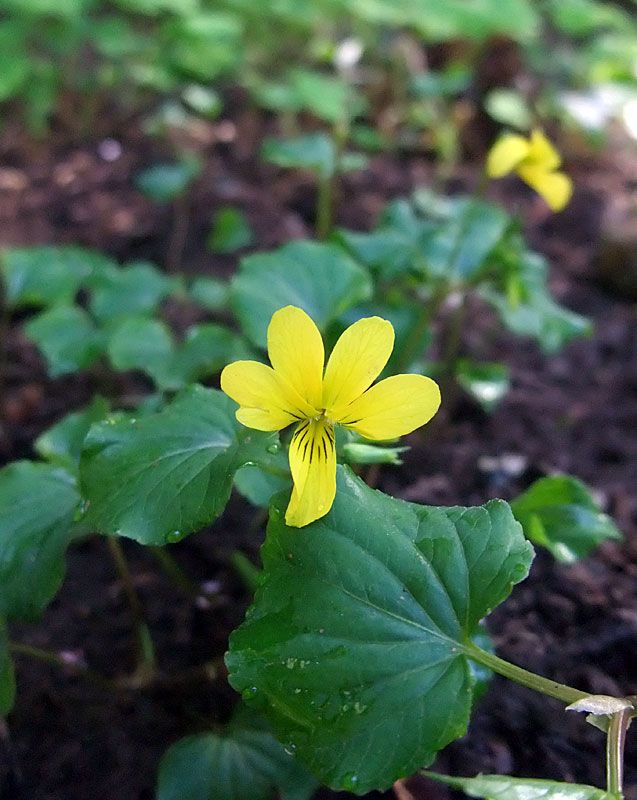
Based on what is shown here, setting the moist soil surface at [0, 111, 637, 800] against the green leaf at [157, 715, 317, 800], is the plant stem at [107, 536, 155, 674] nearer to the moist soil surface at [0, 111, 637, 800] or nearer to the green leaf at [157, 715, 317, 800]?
the moist soil surface at [0, 111, 637, 800]

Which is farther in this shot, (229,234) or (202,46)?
(202,46)

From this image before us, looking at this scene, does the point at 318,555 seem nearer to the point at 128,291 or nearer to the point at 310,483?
the point at 310,483

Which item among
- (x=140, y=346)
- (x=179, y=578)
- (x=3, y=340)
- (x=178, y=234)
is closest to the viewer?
(x=179, y=578)

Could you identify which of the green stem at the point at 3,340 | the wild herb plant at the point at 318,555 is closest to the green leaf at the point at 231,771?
the wild herb plant at the point at 318,555

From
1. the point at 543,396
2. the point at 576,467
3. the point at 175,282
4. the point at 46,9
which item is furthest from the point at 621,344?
the point at 46,9

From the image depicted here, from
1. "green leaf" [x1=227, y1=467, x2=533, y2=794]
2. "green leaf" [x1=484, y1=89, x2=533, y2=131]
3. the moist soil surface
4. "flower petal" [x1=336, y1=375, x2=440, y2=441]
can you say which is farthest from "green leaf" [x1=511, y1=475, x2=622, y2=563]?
"green leaf" [x1=484, y1=89, x2=533, y2=131]

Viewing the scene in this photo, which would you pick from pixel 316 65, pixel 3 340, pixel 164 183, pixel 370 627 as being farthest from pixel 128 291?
pixel 316 65

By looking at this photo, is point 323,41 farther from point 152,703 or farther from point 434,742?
point 434,742
